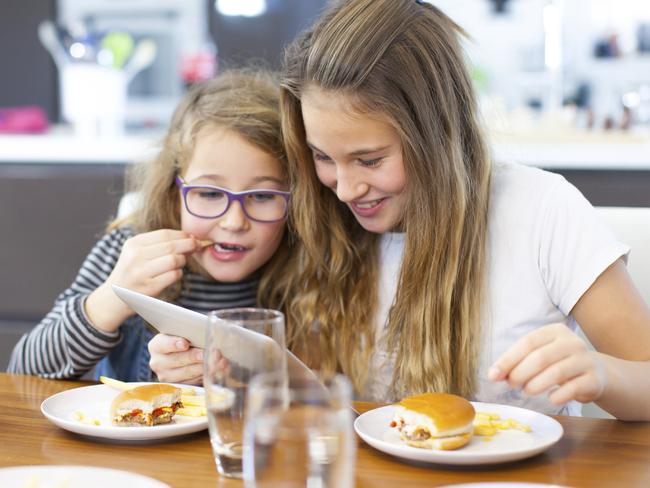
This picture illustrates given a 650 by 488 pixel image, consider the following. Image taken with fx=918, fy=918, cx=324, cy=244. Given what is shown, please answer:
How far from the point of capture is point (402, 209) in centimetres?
141

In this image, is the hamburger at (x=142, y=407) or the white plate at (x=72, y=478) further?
the hamburger at (x=142, y=407)

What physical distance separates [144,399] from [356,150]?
490 millimetres

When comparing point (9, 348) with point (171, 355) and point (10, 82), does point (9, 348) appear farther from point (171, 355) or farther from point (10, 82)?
point (10, 82)

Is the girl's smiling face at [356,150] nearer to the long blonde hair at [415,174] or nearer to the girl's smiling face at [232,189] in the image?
the long blonde hair at [415,174]

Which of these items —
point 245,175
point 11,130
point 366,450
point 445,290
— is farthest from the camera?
point 11,130

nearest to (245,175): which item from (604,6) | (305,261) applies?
(305,261)

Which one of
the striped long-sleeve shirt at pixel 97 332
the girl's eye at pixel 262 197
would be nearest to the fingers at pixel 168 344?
the striped long-sleeve shirt at pixel 97 332

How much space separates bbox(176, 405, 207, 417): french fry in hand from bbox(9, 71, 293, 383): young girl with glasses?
14.9 inches

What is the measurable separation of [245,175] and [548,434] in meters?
0.72

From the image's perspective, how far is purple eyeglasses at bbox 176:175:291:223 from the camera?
59.6 inches

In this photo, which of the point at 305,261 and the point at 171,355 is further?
the point at 305,261

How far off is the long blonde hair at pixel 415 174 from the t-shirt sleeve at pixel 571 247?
4.0 inches

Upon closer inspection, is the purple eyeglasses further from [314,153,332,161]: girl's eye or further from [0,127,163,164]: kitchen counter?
[0,127,163,164]: kitchen counter

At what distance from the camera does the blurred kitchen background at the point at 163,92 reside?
2.26 metres
